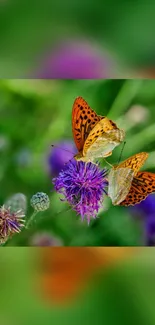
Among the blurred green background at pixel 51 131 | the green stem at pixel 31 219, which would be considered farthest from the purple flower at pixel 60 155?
the green stem at pixel 31 219

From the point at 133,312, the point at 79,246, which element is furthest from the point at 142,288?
the point at 79,246

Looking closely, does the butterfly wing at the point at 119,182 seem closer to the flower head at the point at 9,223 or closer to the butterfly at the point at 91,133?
the butterfly at the point at 91,133

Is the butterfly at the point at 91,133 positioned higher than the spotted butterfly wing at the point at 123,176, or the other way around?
the butterfly at the point at 91,133

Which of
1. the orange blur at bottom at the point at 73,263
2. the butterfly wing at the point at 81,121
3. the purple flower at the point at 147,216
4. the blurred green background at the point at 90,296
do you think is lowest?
the blurred green background at the point at 90,296

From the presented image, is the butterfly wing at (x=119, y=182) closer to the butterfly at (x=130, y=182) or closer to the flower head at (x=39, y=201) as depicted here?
the butterfly at (x=130, y=182)
